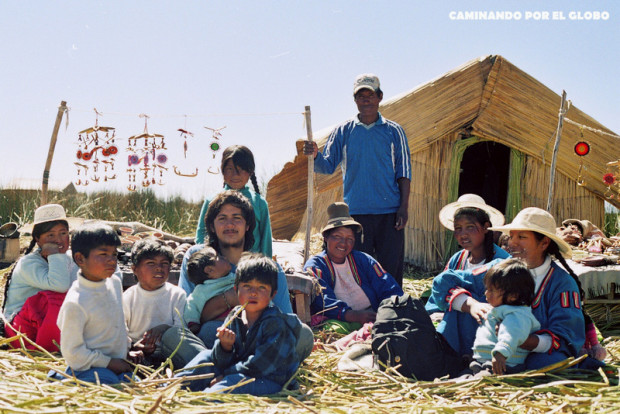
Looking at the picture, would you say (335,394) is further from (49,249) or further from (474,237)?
(49,249)

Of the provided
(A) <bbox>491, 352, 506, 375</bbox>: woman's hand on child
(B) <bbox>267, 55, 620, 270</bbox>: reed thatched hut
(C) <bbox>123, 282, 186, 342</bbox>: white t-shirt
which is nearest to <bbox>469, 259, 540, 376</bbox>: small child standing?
(A) <bbox>491, 352, 506, 375</bbox>: woman's hand on child

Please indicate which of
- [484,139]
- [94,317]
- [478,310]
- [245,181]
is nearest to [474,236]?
[478,310]

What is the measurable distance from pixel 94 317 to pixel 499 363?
1.93m

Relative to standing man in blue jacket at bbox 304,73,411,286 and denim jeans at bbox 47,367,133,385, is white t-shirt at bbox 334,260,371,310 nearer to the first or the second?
standing man in blue jacket at bbox 304,73,411,286

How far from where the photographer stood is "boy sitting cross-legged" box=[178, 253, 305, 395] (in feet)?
9.68

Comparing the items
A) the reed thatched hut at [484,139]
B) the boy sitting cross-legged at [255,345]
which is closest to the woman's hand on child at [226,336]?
the boy sitting cross-legged at [255,345]

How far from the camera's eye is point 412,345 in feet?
11.3

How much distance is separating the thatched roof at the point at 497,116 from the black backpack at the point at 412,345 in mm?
4379

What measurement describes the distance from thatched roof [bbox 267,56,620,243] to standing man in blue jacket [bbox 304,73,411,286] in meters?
2.33

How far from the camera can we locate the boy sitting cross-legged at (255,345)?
2.95 m

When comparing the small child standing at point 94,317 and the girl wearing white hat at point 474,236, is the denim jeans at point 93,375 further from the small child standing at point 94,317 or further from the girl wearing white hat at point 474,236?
the girl wearing white hat at point 474,236

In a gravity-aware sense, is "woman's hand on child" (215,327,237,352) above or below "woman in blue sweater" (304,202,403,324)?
below

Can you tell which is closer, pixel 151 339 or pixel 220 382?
pixel 220 382

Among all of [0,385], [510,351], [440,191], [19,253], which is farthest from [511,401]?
[19,253]
